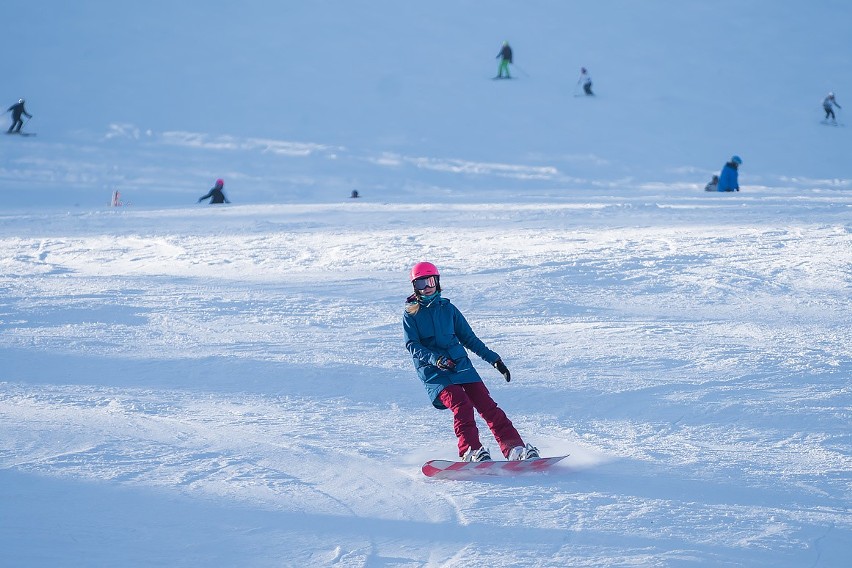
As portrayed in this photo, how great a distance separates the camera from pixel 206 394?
604cm

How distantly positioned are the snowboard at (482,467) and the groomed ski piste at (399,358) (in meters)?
0.09

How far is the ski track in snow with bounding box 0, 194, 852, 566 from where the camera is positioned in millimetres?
3994

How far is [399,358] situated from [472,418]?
205 centimetres

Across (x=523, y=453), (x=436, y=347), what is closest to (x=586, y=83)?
(x=436, y=347)

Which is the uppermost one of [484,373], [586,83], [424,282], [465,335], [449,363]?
[586,83]

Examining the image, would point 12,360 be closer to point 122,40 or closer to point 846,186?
point 846,186

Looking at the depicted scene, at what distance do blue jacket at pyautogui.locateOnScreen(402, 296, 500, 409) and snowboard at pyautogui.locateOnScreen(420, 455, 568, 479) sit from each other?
1.63 feet

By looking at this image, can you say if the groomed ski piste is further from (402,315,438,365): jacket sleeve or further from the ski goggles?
the ski goggles

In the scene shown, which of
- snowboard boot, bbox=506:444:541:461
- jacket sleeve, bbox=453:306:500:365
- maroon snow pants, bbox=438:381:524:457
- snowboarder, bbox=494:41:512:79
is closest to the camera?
snowboard boot, bbox=506:444:541:461

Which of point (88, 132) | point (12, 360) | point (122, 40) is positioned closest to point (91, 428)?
point (12, 360)

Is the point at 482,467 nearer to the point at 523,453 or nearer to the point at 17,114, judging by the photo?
the point at 523,453

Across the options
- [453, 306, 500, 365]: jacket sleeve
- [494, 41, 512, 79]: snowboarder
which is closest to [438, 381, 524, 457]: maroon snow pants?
[453, 306, 500, 365]: jacket sleeve

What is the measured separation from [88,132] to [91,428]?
68.2 feet

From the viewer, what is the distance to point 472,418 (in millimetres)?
4895
